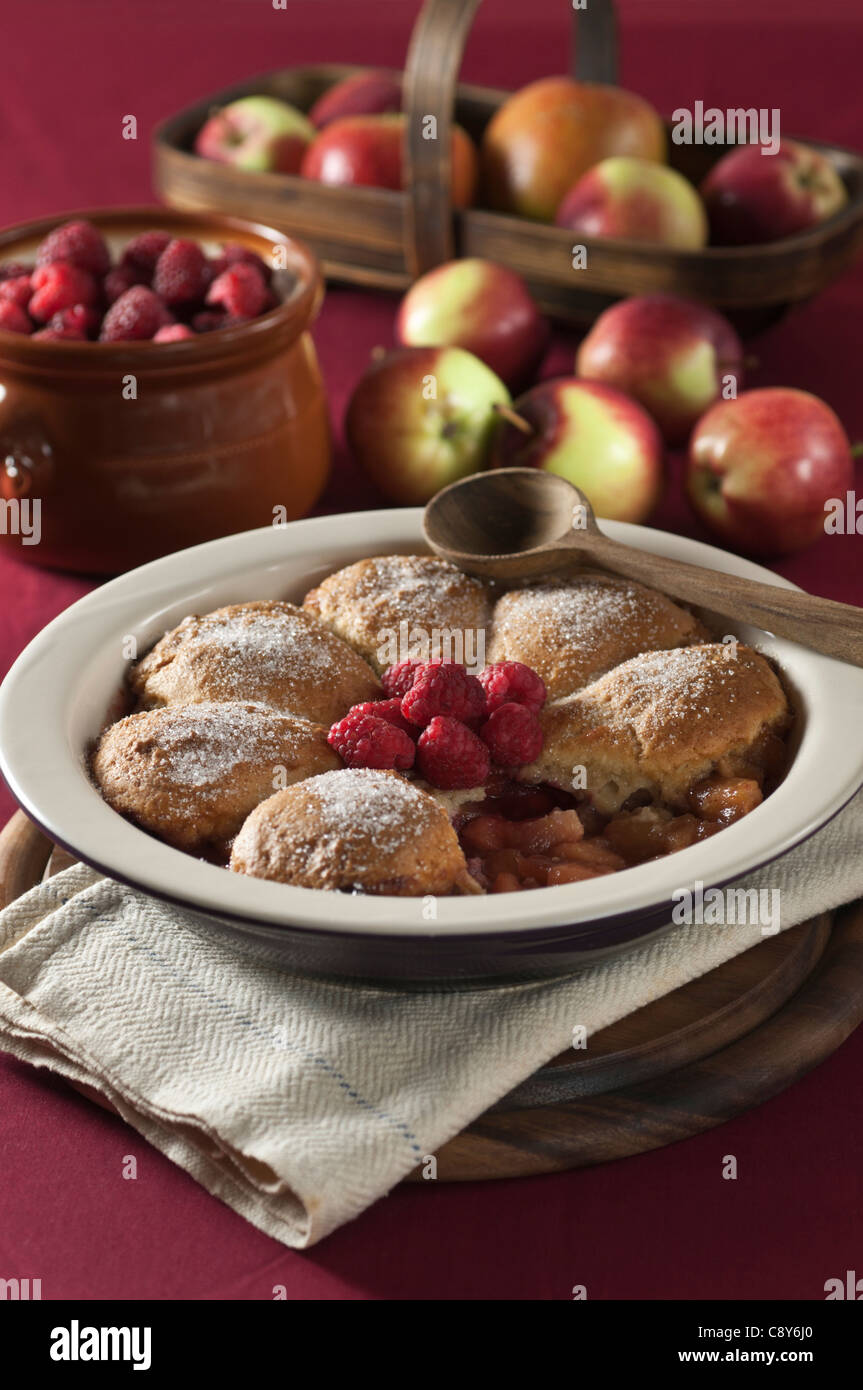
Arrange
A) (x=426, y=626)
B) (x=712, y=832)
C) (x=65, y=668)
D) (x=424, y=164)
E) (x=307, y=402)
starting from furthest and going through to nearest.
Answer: (x=424, y=164)
(x=307, y=402)
(x=426, y=626)
(x=65, y=668)
(x=712, y=832)

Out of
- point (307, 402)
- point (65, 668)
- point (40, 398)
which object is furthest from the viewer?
point (307, 402)

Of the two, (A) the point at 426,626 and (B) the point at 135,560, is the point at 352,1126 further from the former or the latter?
(B) the point at 135,560

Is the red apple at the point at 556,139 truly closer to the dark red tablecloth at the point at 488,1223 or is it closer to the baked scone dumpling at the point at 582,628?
the baked scone dumpling at the point at 582,628

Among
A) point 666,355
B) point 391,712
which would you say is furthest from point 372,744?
point 666,355

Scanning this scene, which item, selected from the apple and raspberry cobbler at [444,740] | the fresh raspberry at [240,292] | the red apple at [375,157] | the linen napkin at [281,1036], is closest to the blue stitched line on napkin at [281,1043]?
the linen napkin at [281,1036]

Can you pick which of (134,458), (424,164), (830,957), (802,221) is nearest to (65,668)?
(134,458)
